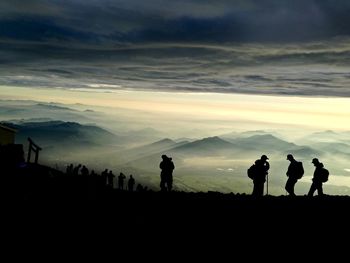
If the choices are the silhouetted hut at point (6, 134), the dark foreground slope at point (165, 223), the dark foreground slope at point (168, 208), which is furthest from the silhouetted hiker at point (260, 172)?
the silhouetted hut at point (6, 134)

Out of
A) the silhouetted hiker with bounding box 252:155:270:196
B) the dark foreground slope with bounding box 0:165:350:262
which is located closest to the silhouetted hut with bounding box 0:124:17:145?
the dark foreground slope with bounding box 0:165:350:262

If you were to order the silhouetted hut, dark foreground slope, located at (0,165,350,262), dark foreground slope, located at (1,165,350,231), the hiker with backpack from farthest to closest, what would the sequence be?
the silhouetted hut < the hiker with backpack < dark foreground slope, located at (1,165,350,231) < dark foreground slope, located at (0,165,350,262)

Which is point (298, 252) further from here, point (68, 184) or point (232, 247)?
point (68, 184)

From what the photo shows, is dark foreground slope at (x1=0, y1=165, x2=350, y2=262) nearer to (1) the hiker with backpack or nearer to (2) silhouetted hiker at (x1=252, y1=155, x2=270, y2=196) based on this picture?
(1) the hiker with backpack

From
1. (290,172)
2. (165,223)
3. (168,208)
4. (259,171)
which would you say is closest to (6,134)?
(259,171)

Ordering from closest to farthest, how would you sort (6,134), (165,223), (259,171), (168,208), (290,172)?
(165,223), (168,208), (259,171), (290,172), (6,134)

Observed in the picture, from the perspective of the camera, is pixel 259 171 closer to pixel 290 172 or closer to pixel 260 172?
pixel 260 172

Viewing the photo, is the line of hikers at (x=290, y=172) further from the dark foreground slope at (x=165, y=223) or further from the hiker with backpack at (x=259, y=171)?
the dark foreground slope at (x=165, y=223)

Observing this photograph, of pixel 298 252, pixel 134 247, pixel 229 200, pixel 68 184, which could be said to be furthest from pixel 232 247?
pixel 68 184

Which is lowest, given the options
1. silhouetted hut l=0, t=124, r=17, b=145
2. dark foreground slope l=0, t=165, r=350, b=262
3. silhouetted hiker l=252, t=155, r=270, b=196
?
dark foreground slope l=0, t=165, r=350, b=262

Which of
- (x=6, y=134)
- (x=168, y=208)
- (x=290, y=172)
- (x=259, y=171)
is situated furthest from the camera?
(x=6, y=134)

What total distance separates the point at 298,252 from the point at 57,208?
30.5ft

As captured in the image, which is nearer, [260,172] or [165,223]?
[165,223]

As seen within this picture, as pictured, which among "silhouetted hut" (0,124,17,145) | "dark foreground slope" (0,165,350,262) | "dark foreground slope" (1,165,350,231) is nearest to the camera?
"dark foreground slope" (0,165,350,262)
